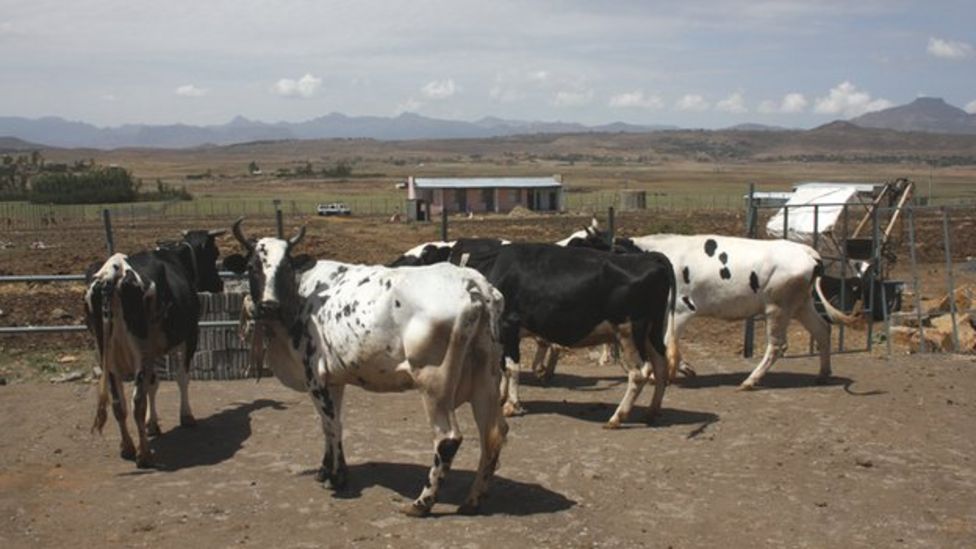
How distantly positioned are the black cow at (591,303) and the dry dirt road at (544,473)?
2.07 ft

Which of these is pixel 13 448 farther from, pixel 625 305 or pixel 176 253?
pixel 625 305

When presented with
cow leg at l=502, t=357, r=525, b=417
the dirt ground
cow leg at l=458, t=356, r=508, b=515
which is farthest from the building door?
cow leg at l=458, t=356, r=508, b=515

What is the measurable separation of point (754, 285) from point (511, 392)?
11.3 ft

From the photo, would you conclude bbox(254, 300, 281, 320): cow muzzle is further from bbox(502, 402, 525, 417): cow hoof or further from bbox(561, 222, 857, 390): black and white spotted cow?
bbox(561, 222, 857, 390): black and white spotted cow

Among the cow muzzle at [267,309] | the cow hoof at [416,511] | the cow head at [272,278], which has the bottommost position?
the cow hoof at [416,511]

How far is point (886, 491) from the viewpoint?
771 centimetres

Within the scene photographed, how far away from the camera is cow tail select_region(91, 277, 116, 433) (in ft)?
26.9

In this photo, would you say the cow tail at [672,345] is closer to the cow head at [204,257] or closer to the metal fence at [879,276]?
the metal fence at [879,276]

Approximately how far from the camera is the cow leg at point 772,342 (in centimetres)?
1152

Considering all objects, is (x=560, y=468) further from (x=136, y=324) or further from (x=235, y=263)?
(x=136, y=324)

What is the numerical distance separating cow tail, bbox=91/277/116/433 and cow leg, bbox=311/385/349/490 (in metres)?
1.94

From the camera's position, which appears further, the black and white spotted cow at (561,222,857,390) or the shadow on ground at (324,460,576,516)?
the black and white spotted cow at (561,222,857,390)

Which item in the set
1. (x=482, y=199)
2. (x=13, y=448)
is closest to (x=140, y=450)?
(x=13, y=448)

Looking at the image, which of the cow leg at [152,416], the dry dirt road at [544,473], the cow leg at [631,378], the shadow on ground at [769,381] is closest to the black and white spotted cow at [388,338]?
the dry dirt road at [544,473]
